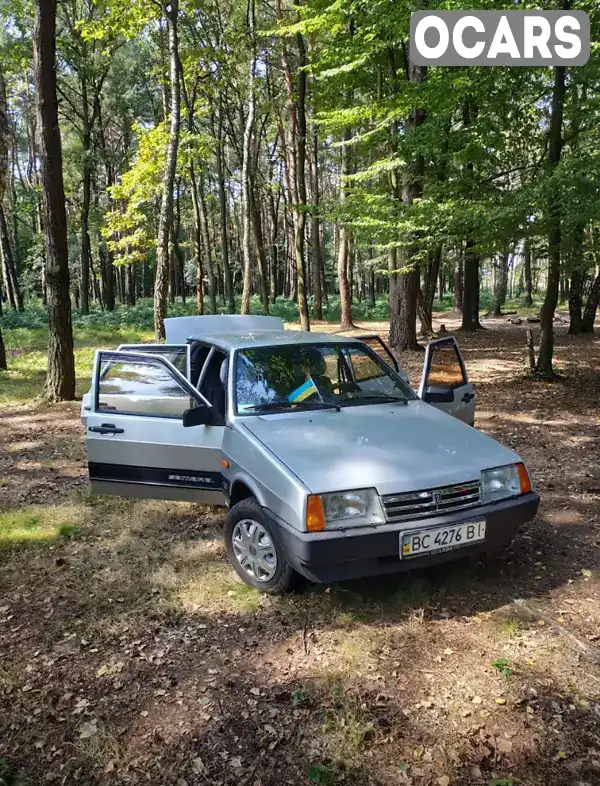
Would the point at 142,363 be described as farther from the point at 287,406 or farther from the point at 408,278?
the point at 408,278

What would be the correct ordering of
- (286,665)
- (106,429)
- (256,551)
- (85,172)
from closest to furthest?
(286,665), (256,551), (106,429), (85,172)

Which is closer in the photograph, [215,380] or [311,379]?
[311,379]

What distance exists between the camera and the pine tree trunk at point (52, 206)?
31.3 ft

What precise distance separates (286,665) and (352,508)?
948 millimetres

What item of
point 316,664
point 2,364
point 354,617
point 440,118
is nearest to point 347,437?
point 354,617

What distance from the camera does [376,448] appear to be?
3738 millimetres

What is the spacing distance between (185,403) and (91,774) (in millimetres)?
2756

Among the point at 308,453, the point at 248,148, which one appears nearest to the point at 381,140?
the point at 248,148

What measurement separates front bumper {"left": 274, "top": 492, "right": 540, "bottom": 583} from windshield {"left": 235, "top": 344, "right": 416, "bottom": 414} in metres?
1.18

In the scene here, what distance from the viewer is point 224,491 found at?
4.39 metres

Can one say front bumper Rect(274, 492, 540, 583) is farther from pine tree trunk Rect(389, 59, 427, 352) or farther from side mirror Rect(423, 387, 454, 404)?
pine tree trunk Rect(389, 59, 427, 352)

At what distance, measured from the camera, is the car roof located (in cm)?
486

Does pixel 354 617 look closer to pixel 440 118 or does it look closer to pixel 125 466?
pixel 125 466

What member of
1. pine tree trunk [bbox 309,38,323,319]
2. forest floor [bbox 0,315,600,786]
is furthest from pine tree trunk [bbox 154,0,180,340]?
pine tree trunk [bbox 309,38,323,319]
